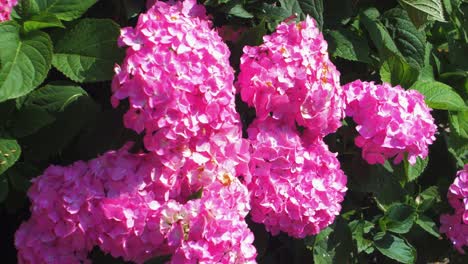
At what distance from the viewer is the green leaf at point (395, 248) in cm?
243

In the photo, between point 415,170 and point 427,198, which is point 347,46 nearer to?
point 415,170

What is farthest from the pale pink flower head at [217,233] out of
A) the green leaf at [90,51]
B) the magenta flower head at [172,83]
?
the green leaf at [90,51]

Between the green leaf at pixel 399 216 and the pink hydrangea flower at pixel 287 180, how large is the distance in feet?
1.74

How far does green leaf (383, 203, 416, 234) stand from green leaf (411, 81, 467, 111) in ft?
1.11

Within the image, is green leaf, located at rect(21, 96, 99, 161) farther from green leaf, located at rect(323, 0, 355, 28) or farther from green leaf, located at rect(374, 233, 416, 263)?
green leaf, located at rect(374, 233, 416, 263)

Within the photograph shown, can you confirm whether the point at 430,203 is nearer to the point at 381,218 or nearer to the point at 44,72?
the point at 381,218

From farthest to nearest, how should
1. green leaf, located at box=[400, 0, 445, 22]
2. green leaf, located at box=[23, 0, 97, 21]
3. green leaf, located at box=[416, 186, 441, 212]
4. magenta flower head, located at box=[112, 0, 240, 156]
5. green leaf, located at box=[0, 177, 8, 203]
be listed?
green leaf, located at box=[416, 186, 441, 212]
green leaf, located at box=[400, 0, 445, 22]
green leaf, located at box=[23, 0, 97, 21]
green leaf, located at box=[0, 177, 8, 203]
magenta flower head, located at box=[112, 0, 240, 156]

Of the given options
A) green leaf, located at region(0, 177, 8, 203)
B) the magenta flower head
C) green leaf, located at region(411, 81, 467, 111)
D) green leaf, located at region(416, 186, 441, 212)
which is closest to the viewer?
the magenta flower head

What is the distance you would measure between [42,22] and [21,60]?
14cm

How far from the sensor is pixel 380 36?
8.33 ft

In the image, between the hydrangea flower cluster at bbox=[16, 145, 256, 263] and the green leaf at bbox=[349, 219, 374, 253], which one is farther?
the green leaf at bbox=[349, 219, 374, 253]

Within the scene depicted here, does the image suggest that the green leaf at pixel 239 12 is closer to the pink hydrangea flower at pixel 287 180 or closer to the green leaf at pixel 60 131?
the pink hydrangea flower at pixel 287 180

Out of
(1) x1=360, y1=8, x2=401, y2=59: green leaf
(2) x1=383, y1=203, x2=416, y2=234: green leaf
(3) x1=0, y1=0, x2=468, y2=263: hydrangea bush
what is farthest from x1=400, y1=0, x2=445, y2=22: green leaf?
(2) x1=383, y1=203, x2=416, y2=234: green leaf

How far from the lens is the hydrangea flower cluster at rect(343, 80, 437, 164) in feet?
6.97
